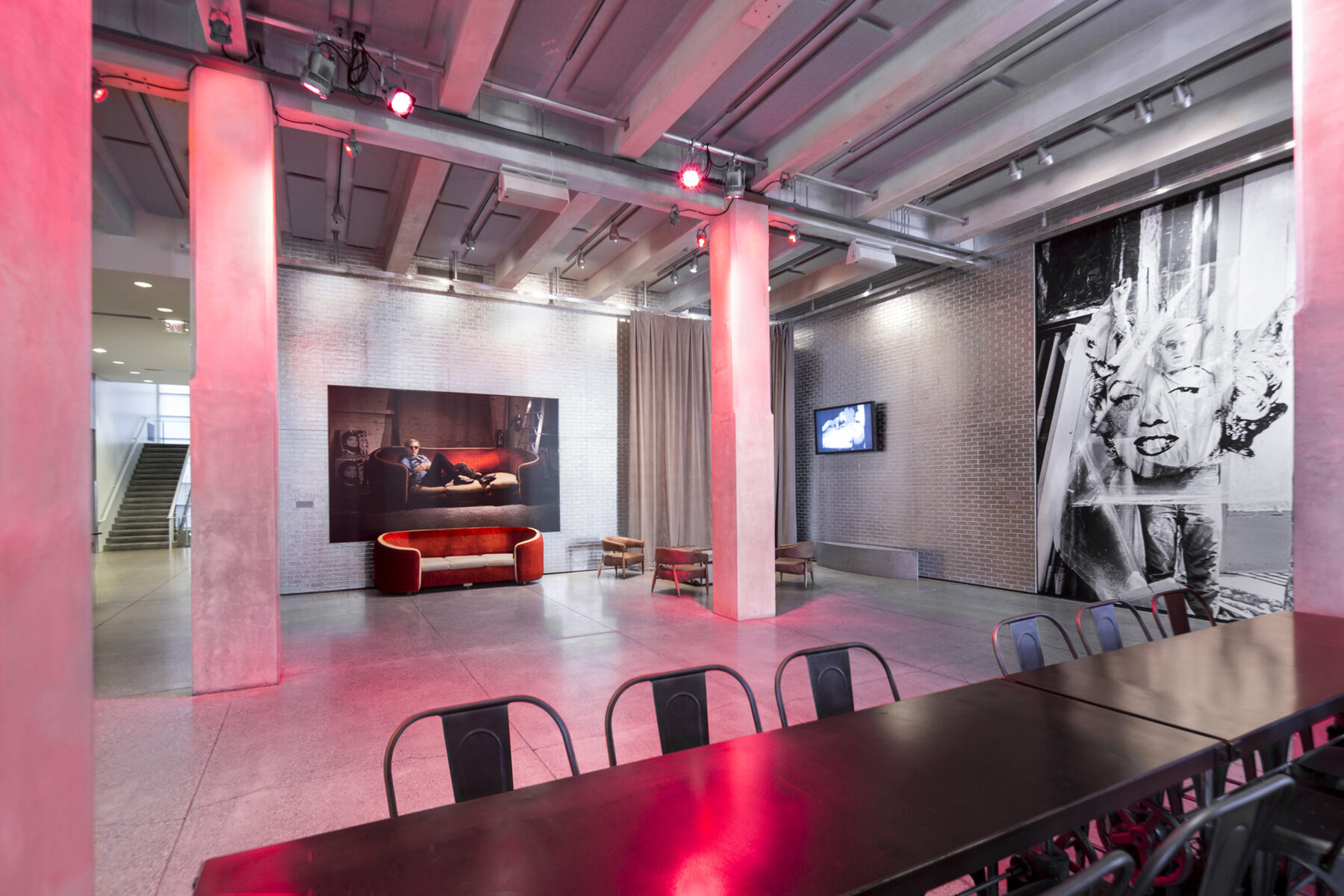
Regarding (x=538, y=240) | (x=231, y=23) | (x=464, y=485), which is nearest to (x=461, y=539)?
(x=464, y=485)

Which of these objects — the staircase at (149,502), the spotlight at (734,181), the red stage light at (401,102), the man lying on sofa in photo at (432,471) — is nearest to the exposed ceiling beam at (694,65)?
the spotlight at (734,181)

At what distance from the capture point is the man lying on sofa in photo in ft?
28.8

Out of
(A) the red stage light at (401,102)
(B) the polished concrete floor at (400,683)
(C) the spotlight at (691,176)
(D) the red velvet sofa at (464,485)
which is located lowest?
(B) the polished concrete floor at (400,683)

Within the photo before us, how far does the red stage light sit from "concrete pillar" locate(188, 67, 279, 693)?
95 centimetres

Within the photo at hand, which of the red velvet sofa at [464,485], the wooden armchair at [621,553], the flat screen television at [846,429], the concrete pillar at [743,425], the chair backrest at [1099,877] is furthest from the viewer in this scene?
the flat screen television at [846,429]

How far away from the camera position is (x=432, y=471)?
8922 mm

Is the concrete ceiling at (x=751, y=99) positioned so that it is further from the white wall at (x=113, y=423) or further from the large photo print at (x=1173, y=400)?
the white wall at (x=113, y=423)

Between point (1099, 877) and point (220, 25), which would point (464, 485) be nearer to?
point (220, 25)

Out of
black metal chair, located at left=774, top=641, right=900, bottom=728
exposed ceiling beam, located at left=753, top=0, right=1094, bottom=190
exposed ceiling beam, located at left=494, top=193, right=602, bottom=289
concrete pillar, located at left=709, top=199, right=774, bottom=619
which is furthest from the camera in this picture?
exposed ceiling beam, located at left=494, top=193, right=602, bottom=289

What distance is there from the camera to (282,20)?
4.61 metres

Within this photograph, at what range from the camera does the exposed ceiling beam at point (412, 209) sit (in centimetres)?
595

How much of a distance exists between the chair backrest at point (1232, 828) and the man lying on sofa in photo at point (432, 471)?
878 centimetres

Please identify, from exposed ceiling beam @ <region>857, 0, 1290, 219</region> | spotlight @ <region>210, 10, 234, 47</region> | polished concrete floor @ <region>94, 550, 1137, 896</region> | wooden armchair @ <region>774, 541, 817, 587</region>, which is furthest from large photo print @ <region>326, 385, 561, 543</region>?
exposed ceiling beam @ <region>857, 0, 1290, 219</region>

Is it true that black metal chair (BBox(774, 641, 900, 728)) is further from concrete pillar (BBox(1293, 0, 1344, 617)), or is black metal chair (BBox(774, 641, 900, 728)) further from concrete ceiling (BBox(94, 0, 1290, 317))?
concrete ceiling (BBox(94, 0, 1290, 317))
